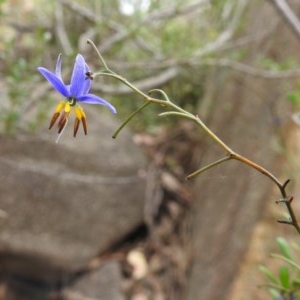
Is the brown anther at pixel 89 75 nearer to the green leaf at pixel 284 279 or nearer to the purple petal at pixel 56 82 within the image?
the purple petal at pixel 56 82

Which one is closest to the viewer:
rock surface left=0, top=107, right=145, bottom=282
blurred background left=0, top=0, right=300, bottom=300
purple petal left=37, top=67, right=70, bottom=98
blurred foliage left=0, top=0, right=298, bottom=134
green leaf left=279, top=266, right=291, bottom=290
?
purple petal left=37, top=67, right=70, bottom=98

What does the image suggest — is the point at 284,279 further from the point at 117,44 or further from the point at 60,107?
the point at 117,44

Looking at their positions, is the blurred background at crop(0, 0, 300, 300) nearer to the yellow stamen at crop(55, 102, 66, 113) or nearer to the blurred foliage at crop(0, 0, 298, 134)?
the blurred foliage at crop(0, 0, 298, 134)

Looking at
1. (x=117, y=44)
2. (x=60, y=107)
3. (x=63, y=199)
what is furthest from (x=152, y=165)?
(x=60, y=107)

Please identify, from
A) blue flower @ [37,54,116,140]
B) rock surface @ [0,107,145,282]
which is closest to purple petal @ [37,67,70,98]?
blue flower @ [37,54,116,140]

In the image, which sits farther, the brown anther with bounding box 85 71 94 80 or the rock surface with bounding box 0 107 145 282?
the rock surface with bounding box 0 107 145 282

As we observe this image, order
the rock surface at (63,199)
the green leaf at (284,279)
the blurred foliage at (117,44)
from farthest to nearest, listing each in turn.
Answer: the rock surface at (63,199) < the blurred foliage at (117,44) < the green leaf at (284,279)

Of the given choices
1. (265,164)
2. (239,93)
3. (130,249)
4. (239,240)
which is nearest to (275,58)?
(239,93)

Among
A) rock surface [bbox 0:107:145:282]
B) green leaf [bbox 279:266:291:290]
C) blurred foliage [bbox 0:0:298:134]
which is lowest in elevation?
green leaf [bbox 279:266:291:290]

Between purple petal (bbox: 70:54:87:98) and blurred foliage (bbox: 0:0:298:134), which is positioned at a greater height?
blurred foliage (bbox: 0:0:298:134)

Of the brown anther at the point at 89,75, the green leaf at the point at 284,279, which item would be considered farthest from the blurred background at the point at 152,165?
the brown anther at the point at 89,75
